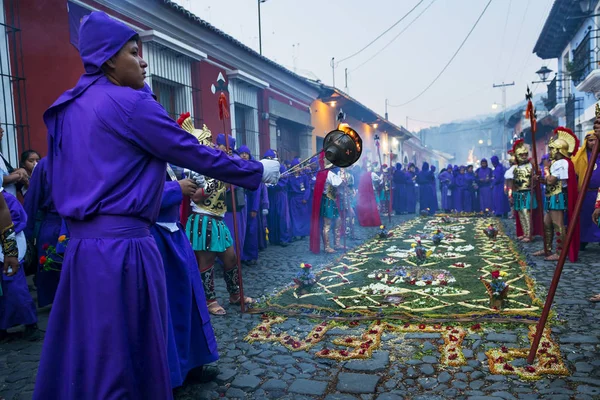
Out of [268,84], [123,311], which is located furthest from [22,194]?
[268,84]

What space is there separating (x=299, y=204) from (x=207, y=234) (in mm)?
6632

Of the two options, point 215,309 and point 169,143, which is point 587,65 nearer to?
point 215,309

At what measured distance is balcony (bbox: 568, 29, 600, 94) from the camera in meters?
16.0

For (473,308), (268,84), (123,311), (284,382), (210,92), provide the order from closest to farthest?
(123,311) → (284,382) → (473,308) → (210,92) → (268,84)

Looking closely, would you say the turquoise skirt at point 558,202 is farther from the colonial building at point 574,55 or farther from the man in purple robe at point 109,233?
the colonial building at point 574,55

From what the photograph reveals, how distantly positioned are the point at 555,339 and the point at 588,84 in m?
15.9

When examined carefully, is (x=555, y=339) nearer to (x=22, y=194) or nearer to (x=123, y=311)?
(x=123, y=311)

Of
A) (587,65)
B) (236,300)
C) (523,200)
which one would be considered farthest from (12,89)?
(587,65)

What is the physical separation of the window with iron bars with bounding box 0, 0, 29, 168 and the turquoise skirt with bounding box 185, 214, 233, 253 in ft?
10.7

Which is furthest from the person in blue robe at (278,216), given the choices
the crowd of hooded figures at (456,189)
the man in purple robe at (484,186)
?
the man in purple robe at (484,186)

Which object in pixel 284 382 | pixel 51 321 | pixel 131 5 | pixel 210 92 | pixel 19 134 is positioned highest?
pixel 131 5

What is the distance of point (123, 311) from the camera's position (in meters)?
1.95

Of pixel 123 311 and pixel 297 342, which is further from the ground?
pixel 123 311

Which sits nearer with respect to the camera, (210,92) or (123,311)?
(123,311)
